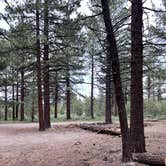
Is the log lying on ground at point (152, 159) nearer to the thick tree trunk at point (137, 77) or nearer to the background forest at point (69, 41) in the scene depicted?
the thick tree trunk at point (137, 77)

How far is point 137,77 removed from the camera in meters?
9.10

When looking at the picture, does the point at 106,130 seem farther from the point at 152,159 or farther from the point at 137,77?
the point at 152,159

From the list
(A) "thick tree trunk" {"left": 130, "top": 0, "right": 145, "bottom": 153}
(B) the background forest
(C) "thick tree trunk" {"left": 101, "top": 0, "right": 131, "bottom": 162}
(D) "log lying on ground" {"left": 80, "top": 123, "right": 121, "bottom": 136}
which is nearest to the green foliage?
(B) the background forest

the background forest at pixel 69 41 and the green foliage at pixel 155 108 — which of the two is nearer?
the background forest at pixel 69 41

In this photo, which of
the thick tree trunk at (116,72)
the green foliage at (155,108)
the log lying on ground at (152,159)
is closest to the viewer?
the log lying on ground at (152,159)

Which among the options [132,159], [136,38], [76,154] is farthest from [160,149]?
[136,38]

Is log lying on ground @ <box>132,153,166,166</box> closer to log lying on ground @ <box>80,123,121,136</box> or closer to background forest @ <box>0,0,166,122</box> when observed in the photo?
background forest @ <box>0,0,166,122</box>

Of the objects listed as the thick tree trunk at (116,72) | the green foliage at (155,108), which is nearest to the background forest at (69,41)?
the thick tree trunk at (116,72)

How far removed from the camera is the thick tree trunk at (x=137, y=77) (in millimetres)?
9078

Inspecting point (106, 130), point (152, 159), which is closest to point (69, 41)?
point (106, 130)

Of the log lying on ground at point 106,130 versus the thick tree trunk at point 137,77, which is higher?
the thick tree trunk at point 137,77

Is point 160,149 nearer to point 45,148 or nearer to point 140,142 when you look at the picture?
point 140,142

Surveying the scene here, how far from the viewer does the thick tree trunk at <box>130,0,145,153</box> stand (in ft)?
29.8

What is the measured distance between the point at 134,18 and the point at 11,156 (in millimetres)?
5758
